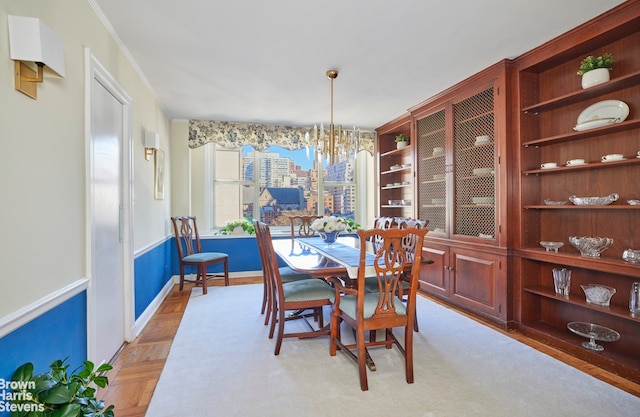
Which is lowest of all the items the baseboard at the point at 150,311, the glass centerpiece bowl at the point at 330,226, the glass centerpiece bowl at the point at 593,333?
the baseboard at the point at 150,311

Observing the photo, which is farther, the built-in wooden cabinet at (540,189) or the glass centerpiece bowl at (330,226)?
the glass centerpiece bowl at (330,226)

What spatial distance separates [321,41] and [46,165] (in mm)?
2049

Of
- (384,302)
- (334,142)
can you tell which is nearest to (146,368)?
(384,302)

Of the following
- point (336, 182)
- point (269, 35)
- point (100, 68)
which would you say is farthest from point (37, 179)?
point (336, 182)

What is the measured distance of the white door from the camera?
2.00 meters

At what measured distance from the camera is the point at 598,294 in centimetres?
238

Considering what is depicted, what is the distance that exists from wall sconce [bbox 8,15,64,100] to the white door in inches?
24.4

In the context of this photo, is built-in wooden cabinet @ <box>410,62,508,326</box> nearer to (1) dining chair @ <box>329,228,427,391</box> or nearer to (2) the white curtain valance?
(1) dining chair @ <box>329,228,427,391</box>

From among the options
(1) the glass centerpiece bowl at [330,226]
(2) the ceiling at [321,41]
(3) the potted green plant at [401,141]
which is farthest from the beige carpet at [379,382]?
(3) the potted green plant at [401,141]

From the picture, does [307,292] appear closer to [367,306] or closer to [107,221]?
[367,306]

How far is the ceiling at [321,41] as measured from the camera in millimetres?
2131

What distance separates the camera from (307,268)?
225 cm

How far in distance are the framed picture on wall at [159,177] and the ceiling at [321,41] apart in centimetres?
74

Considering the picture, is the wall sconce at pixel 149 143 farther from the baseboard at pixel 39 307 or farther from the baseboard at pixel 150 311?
the baseboard at pixel 39 307
